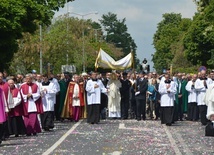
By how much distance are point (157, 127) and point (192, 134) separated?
324cm

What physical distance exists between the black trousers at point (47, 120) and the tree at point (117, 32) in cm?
15725

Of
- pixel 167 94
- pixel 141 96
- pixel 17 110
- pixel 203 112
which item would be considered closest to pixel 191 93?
pixel 141 96

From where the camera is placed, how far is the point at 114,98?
32688mm

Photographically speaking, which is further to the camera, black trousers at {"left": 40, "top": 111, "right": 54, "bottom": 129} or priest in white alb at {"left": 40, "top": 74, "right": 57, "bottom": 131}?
priest in white alb at {"left": 40, "top": 74, "right": 57, "bottom": 131}

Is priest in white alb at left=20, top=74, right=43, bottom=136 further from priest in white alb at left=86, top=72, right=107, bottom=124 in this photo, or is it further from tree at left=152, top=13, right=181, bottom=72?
tree at left=152, top=13, right=181, bottom=72

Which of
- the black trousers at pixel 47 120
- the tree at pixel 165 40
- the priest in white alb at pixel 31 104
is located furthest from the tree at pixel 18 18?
the tree at pixel 165 40

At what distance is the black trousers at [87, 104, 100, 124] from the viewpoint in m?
28.2

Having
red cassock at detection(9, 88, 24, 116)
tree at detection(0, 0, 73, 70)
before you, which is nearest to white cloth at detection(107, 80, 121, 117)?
tree at detection(0, 0, 73, 70)

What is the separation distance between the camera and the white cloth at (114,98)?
32500 millimetres

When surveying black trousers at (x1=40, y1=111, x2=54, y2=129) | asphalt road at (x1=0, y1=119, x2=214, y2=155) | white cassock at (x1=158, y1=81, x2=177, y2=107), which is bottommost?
asphalt road at (x1=0, y1=119, x2=214, y2=155)

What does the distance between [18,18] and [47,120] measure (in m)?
7.79

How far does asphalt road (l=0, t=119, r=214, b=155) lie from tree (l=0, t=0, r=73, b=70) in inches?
285

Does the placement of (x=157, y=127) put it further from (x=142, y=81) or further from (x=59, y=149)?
(x=59, y=149)

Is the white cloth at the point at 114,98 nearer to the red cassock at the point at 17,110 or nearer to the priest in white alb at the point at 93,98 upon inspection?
the priest in white alb at the point at 93,98
